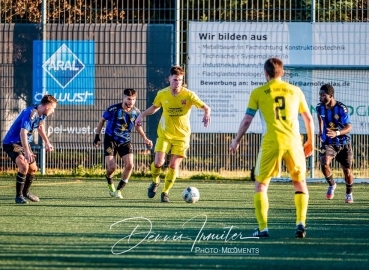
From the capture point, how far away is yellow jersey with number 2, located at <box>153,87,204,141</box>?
14.2 metres

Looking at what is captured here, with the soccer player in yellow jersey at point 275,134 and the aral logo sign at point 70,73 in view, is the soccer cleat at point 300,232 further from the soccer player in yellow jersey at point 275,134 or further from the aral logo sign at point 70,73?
→ the aral logo sign at point 70,73

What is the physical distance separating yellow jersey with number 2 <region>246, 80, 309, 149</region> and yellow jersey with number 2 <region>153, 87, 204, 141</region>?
525 cm

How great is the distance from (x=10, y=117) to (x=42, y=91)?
40.0 inches

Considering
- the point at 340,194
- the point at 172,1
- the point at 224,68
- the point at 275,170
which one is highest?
the point at 172,1

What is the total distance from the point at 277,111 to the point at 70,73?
11969 mm

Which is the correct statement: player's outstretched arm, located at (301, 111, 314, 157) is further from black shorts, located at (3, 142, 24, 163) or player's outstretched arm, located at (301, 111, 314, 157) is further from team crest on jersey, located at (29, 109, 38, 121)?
black shorts, located at (3, 142, 24, 163)

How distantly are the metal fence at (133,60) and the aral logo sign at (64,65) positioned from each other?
35 centimetres

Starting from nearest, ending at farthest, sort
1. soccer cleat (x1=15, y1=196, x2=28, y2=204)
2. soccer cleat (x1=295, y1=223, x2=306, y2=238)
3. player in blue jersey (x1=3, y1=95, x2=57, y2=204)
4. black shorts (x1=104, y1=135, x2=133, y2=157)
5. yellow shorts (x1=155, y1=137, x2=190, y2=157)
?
1. soccer cleat (x1=295, y1=223, x2=306, y2=238)
2. player in blue jersey (x1=3, y1=95, x2=57, y2=204)
3. soccer cleat (x1=15, y1=196, x2=28, y2=204)
4. yellow shorts (x1=155, y1=137, x2=190, y2=157)
5. black shorts (x1=104, y1=135, x2=133, y2=157)

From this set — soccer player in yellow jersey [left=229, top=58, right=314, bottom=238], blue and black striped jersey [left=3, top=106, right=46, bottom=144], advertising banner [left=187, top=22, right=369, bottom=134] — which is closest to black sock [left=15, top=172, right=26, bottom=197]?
blue and black striped jersey [left=3, top=106, right=46, bottom=144]

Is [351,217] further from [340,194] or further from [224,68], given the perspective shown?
[224,68]

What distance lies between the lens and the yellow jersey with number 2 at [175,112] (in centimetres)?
1423

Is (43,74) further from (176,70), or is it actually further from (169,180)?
(169,180)

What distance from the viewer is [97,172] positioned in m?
20.5

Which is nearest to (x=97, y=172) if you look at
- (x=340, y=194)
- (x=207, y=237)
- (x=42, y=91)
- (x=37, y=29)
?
(x=42, y=91)
